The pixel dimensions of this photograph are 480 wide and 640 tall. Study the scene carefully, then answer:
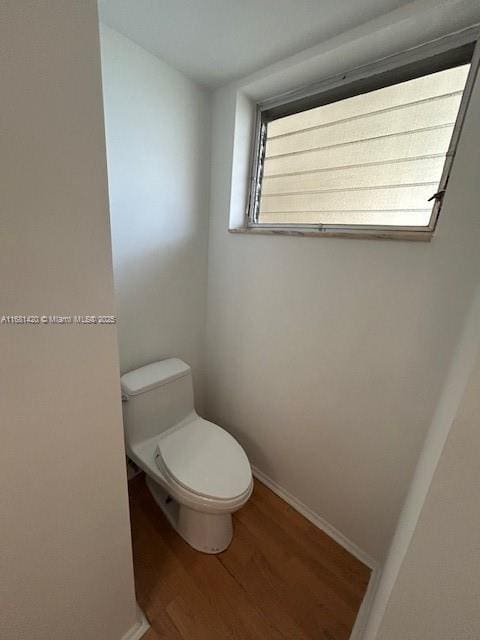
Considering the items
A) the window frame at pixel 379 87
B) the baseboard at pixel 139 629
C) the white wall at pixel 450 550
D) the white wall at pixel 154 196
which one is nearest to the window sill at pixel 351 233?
the window frame at pixel 379 87

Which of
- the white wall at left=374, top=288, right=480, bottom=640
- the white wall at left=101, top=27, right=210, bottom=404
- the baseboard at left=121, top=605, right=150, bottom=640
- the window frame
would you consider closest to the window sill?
the window frame

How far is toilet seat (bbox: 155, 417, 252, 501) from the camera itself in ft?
3.51

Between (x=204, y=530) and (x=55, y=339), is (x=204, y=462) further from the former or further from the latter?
(x=55, y=339)

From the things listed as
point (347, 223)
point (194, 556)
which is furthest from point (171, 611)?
point (347, 223)

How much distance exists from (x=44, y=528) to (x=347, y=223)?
1436 mm

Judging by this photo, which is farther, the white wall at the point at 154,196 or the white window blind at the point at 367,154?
the white wall at the point at 154,196

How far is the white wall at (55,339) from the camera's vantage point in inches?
17.4

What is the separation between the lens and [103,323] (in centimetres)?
61

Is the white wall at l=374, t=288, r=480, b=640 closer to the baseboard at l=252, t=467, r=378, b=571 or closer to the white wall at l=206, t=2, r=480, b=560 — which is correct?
the white wall at l=206, t=2, r=480, b=560

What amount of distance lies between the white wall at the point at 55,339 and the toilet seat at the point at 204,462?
0.34m

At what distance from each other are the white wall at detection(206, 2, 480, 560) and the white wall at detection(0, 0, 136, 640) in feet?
2.83

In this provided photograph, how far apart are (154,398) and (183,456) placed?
0.31 metres

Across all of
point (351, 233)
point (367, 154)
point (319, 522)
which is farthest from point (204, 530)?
point (367, 154)

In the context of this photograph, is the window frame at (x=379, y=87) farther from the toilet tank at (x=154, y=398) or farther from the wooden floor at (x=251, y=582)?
the wooden floor at (x=251, y=582)
